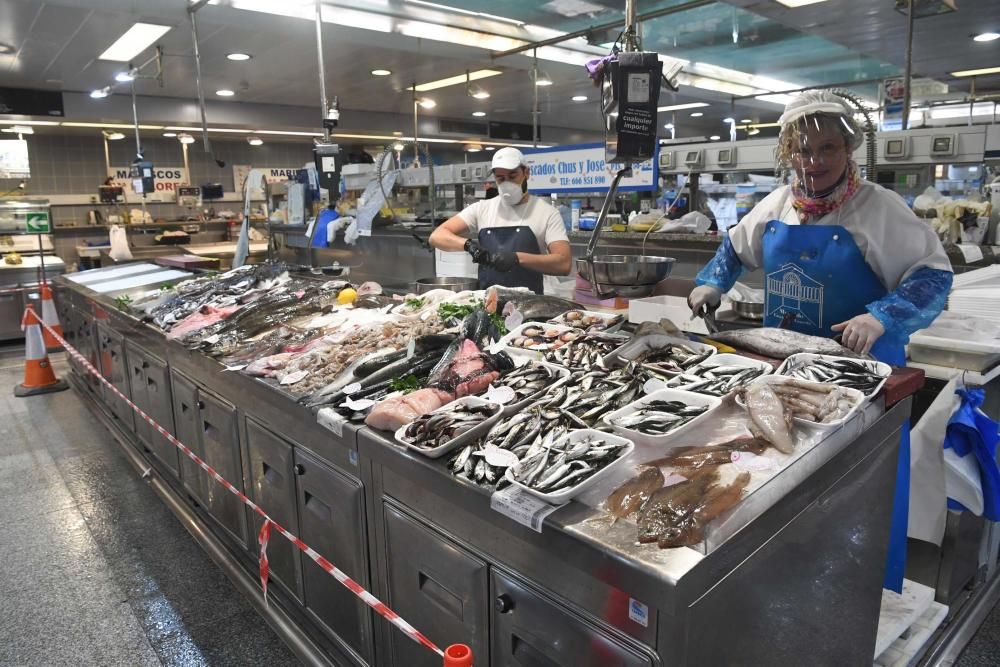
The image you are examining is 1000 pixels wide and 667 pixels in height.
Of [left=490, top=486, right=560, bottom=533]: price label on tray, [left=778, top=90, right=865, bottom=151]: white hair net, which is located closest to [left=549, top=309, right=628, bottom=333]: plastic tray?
[left=778, top=90, right=865, bottom=151]: white hair net

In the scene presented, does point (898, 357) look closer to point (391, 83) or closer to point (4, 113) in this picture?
point (391, 83)

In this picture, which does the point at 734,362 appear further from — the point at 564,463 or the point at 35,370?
the point at 35,370

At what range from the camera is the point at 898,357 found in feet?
8.05

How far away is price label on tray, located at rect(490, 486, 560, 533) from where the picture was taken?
1.38 metres

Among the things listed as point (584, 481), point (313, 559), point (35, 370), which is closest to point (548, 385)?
point (584, 481)

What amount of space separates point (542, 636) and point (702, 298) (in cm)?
158

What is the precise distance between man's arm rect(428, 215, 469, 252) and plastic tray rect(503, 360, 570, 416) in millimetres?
1985

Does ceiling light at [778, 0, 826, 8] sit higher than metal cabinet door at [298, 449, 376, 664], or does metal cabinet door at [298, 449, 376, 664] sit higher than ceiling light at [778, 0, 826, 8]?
ceiling light at [778, 0, 826, 8]

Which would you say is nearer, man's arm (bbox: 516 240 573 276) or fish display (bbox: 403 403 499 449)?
fish display (bbox: 403 403 499 449)

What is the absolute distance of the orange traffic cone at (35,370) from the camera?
6270 mm

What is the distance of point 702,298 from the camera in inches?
104

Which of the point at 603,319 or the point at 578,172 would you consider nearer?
the point at 603,319

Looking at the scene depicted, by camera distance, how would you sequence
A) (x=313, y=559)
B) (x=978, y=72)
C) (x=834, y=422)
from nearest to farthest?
(x=834, y=422)
(x=313, y=559)
(x=978, y=72)

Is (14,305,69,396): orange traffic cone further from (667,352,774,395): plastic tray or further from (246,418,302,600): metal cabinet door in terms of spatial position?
(667,352,774,395): plastic tray
